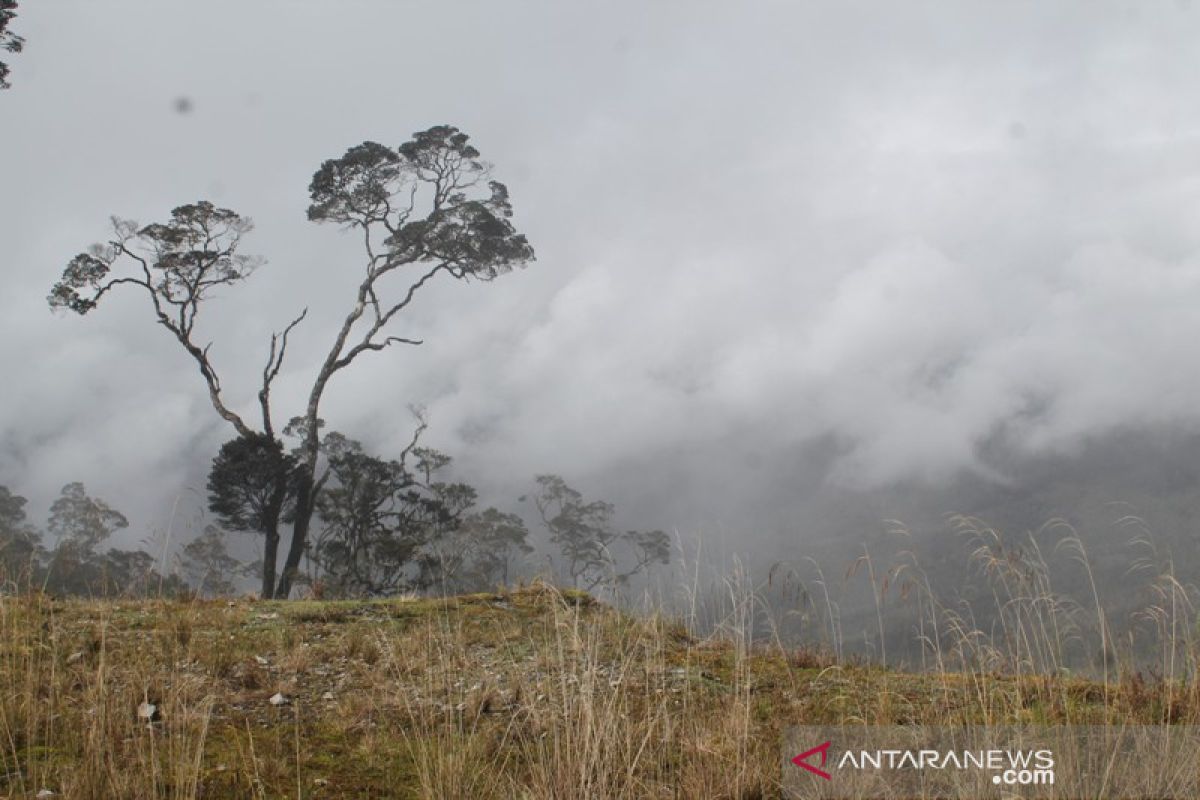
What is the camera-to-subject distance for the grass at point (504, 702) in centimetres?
337

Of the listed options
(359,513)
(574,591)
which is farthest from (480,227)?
(574,591)

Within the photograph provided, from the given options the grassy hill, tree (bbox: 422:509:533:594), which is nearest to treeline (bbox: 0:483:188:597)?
the grassy hill

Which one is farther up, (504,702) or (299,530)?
(299,530)

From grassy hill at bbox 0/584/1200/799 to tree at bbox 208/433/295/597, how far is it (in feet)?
51.9

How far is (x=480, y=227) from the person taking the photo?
970 inches

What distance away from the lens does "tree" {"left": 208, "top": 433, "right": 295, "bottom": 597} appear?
873 inches

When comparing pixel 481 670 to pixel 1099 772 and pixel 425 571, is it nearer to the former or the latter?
pixel 1099 772

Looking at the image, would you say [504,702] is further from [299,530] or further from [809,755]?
[299,530]

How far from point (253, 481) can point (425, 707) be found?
19.7 m

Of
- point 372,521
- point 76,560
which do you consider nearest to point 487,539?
point 372,521

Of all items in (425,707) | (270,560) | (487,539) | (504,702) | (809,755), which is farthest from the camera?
(487,539)

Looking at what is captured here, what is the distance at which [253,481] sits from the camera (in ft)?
73.4

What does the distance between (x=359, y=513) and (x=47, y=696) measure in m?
23.1

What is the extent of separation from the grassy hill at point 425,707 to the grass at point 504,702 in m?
0.02
